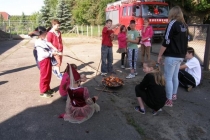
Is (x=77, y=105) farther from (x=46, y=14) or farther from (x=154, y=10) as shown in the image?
(x=46, y=14)

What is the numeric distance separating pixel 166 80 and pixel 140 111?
844 millimetres

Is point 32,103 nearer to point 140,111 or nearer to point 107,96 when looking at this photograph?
point 107,96

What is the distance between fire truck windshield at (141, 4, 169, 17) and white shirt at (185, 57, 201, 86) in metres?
9.95

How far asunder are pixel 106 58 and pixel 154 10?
9.83 meters

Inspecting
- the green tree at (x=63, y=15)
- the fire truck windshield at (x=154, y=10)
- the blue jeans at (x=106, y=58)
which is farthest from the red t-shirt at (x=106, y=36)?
the green tree at (x=63, y=15)

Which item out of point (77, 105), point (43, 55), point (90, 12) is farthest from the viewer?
point (90, 12)

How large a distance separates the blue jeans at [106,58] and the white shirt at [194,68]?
2368 millimetres

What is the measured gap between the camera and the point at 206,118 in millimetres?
4109

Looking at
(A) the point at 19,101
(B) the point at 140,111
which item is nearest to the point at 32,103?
(A) the point at 19,101

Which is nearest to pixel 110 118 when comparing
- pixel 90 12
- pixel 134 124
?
pixel 134 124

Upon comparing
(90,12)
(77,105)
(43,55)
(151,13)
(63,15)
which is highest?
(90,12)

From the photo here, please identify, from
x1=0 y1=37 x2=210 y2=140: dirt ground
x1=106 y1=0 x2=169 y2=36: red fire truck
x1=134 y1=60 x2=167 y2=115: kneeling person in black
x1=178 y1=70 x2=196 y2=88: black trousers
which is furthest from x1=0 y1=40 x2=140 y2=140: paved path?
x1=106 y1=0 x2=169 y2=36: red fire truck

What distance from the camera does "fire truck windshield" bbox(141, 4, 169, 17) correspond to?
1509 cm

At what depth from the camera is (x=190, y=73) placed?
5832 mm
